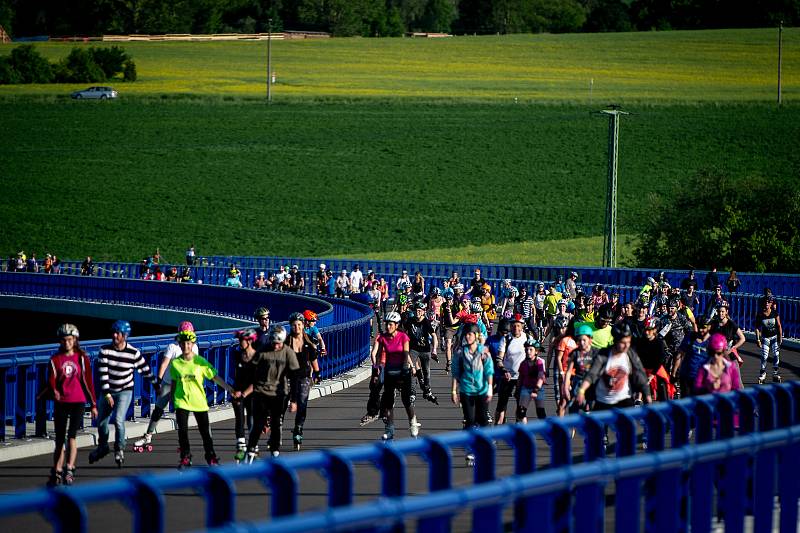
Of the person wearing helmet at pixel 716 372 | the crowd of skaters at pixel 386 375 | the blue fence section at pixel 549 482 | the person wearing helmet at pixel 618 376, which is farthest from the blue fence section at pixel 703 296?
the blue fence section at pixel 549 482

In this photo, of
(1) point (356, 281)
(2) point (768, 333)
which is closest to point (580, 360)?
(2) point (768, 333)

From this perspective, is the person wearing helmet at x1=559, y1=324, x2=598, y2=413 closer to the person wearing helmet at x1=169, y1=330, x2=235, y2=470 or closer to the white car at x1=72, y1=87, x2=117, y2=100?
the person wearing helmet at x1=169, y1=330, x2=235, y2=470

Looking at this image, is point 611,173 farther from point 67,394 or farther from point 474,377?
point 67,394

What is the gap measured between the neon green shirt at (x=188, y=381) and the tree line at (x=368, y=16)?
122m

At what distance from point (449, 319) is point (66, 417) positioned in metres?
14.1

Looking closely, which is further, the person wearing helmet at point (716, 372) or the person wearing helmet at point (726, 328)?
the person wearing helmet at point (726, 328)

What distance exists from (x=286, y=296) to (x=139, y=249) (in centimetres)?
3922

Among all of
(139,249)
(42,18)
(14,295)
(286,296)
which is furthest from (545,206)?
(42,18)

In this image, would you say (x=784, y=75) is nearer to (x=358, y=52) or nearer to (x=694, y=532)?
(x=358, y=52)

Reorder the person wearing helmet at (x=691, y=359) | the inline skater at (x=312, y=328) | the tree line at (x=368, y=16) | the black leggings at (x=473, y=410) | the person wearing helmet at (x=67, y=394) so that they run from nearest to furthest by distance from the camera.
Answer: the person wearing helmet at (x=67, y=394) → the black leggings at (x=473, y=410) → the person wearing helmet at (x=691, y=359) → the inline skater at (x=312, y=328) → the tree line at (x=368, y=16)

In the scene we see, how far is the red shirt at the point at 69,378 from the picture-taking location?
14008mm

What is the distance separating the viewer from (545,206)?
3260 inches

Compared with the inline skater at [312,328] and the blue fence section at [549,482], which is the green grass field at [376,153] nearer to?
the inline skater at [312,328]

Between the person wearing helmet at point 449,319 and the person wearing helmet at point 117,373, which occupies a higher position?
the person wearing helmet at point 117,373
